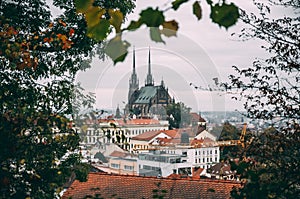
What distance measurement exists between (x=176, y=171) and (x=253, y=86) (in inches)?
77.8

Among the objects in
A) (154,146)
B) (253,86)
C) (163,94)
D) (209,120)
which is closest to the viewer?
(253,86)

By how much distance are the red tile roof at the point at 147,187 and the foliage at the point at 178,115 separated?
1.47 ft

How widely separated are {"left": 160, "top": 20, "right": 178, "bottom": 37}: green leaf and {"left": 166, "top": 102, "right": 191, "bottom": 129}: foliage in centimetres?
333

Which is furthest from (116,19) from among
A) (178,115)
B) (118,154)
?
(178,115)

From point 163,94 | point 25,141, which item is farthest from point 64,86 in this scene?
point 163,94

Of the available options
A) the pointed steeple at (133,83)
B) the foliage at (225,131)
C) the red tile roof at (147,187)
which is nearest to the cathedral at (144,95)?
the pointed steeple at (133,83)

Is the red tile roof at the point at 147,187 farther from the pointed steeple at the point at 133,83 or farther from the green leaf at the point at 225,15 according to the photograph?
the green leaf at the point at 225,15

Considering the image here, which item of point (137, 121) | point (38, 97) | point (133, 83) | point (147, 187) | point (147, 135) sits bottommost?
point (147, 187)

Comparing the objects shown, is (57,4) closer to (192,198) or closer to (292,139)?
(192,198)

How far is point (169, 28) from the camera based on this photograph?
2.78ft

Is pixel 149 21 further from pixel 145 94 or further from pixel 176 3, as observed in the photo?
pixel 145 94

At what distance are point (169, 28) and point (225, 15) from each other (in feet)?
0.29

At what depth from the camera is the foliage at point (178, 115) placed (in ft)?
14.2

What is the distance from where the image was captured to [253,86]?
305 centimetres
